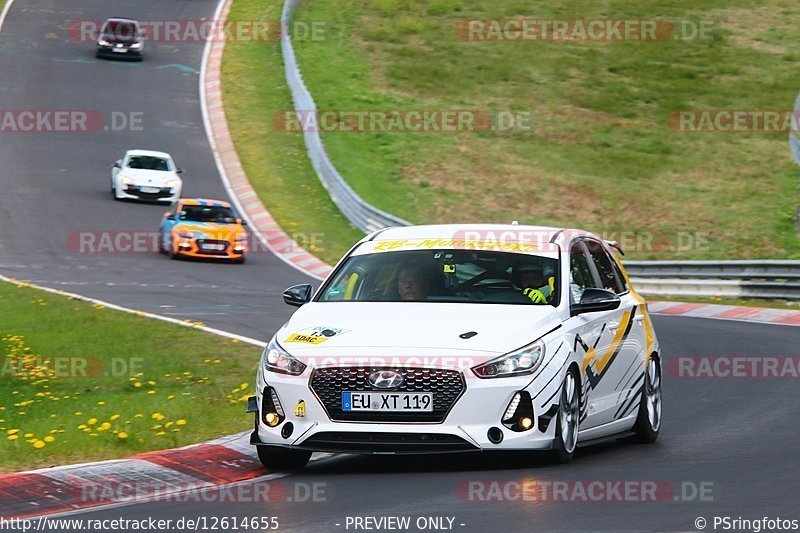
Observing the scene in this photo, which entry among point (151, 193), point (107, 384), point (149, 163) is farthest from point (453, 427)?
point (149, 163)

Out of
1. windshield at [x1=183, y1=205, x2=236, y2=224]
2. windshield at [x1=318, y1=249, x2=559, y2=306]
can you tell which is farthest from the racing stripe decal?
windshield at [x1=183, y1=205, x2=236, y2=224]

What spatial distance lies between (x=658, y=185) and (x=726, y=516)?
3055cm

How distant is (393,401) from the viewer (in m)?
8.90

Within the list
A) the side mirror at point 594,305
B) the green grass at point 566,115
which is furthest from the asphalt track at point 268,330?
the green grass at point 566,115

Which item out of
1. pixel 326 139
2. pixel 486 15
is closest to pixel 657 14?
pixel 486 15

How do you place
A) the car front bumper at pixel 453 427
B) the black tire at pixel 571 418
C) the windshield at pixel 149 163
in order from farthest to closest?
the windshield at pixel 149 163 < the black tire at pixel 571 418 < the car front bumper at pixel 453 427

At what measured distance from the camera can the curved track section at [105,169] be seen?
2430 centimetres

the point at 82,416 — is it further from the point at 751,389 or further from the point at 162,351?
the point at 751,389

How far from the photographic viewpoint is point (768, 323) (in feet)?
70.6

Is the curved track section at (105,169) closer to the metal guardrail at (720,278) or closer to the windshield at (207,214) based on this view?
the windshield at (207,214)

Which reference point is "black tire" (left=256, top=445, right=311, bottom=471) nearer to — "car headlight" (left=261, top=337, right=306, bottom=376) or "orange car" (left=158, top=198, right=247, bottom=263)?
"car headlight" (left=261, top=337, right=306, bottom=376)

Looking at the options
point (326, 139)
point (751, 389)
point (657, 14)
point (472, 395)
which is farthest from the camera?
point (657, 14)

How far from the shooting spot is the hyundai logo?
8875mm

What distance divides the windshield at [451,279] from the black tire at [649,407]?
1.57m
